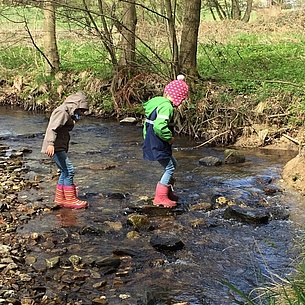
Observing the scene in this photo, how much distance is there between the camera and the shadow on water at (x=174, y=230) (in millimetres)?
4691

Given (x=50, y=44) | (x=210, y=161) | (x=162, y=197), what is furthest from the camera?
(x=50, y=44)

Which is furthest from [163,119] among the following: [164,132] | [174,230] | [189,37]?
[189,37]

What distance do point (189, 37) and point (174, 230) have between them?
7.41 metres

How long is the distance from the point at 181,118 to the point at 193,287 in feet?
25.3

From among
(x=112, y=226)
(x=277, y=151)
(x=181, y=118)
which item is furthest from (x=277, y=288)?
(x=181, y=118)

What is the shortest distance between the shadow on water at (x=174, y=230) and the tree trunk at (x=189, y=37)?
299 cm

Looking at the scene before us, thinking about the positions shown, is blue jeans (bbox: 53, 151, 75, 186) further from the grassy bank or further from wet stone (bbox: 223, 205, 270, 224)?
the grassy bank

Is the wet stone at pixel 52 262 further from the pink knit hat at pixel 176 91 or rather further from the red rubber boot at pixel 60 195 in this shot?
the pink knit hat at pixel 176 91

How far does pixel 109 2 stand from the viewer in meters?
14.9

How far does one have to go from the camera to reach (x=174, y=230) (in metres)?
6.10

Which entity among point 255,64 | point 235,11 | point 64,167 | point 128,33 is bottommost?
point 64,167

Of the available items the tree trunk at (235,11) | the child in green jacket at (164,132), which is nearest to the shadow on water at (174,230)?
the child in green jacket at (164,132)

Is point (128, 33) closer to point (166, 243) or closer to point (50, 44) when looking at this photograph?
point (50, 44)

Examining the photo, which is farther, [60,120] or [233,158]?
[233,158]
